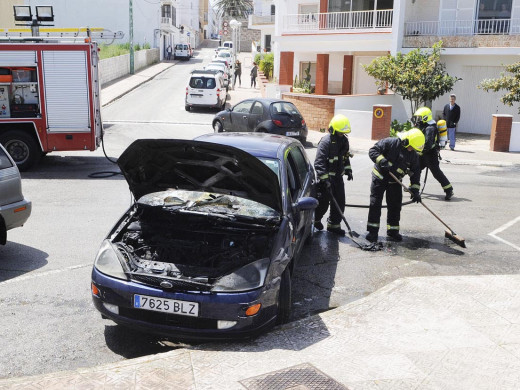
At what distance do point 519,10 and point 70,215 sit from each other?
66.0ft

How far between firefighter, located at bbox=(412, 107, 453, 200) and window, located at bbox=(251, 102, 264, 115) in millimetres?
7014

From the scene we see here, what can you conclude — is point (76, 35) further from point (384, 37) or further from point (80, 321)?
point (384, 37)

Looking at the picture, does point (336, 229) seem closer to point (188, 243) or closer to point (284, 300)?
point (284, 300)

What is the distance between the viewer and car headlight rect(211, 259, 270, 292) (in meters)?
5.04

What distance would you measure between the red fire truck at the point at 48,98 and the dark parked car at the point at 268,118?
5567mm

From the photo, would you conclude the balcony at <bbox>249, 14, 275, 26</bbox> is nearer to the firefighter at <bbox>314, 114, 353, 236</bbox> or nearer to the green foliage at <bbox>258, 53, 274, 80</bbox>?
the green foliage at <bbox>258, 53, 274, 80</bbox>

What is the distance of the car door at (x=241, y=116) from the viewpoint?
722 inches

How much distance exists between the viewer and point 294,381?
180 inches

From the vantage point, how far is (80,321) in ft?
19.2

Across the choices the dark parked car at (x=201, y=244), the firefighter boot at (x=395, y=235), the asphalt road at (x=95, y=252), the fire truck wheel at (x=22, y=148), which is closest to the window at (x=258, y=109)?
the asphalt road at (x=95, y=252)

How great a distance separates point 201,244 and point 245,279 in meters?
0.87

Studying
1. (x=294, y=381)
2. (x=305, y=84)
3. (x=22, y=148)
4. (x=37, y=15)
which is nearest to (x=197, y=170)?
(x=294, y=381)

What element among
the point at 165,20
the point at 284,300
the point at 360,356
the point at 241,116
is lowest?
the point at 360,356

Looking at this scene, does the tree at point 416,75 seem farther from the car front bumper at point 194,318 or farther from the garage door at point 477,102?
the car front bumper at point 194,318
